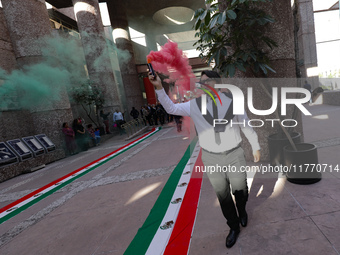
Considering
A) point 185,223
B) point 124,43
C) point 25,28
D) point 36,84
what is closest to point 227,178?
point 185,223

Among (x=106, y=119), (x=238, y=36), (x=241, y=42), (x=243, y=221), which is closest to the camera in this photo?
(x=243, y=221)

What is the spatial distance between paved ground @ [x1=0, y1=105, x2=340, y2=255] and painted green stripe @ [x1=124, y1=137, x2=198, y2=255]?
94 millimetres

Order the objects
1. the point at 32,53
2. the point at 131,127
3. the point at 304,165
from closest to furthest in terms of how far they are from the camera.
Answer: the point at 304,165
the point at 32,53
the point at 131,127

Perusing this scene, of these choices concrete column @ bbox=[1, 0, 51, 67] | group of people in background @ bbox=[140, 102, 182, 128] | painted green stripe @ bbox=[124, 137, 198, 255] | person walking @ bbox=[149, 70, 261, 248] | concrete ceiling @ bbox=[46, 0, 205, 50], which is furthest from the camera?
concrete ceiling @ bbox=[46, 0, 205, 50]

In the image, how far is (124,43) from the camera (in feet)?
61.1

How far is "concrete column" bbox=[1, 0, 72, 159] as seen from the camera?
343 inches

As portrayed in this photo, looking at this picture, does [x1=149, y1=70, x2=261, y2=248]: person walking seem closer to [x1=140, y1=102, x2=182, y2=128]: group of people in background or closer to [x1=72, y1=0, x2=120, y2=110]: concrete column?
[x1=72, y1=0, x2=120, y2=110]: concrete column

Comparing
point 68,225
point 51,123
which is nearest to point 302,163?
point 68,225

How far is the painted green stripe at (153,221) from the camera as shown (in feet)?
7.84

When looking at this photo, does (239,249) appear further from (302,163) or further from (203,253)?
(302,163)

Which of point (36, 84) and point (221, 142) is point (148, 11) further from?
point (221, 142)

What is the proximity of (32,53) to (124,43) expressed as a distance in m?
10.6

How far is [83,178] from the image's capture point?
5.55 m

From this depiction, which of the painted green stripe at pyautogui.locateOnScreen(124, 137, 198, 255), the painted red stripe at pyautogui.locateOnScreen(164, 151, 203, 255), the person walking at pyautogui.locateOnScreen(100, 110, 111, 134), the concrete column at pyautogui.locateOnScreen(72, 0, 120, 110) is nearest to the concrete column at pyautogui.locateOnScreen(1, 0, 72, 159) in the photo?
the concrete column at pyautogui.locateOnScreen(72, 0, 120, 110)
